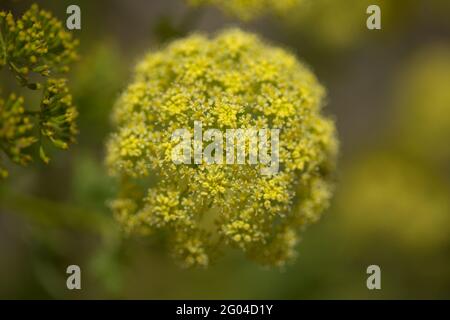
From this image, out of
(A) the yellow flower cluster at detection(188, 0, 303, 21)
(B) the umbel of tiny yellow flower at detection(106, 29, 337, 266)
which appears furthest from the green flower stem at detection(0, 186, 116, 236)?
(A) the yellow flower cluster at detection(188, 0, 303, 21)

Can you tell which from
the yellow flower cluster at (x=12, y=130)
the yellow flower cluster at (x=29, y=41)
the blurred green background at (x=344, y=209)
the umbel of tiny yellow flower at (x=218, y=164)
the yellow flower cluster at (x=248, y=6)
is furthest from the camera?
the blurred green background at (x=344, y=209)

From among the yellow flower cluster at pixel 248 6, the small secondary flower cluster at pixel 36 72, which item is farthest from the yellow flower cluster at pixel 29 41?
the yellow flower cluster at pixel 248 6

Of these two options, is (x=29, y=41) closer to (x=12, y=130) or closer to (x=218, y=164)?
(x=12, y=130)

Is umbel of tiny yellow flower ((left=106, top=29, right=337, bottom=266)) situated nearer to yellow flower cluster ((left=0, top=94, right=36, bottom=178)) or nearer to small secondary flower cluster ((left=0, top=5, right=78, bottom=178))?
small secondary flower cluster ((left=0, top=5, right=78, bottom=178))

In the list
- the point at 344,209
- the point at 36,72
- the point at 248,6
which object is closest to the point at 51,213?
the point at 36,72

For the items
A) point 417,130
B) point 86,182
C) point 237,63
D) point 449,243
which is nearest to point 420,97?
point 417,130

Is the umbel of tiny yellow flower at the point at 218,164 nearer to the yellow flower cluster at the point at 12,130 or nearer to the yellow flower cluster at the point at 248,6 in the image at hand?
the yellow flower cluster at the point at 248,6

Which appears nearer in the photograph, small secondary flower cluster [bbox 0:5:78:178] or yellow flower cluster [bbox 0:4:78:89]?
small secondary flower cluster [bbox 0:5:78:178]
